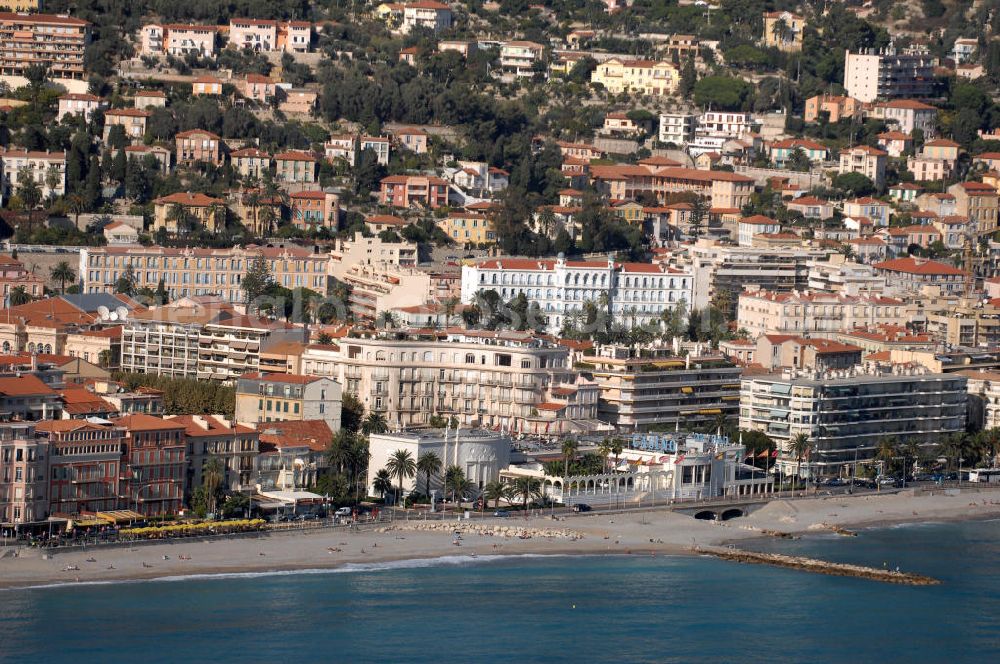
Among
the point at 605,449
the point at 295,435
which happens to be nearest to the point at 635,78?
the point at 605,449

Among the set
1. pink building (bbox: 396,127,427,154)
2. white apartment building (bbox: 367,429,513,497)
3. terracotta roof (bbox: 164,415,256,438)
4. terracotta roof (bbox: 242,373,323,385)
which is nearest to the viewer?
terracotta roof (bbox: 164,415,256,438)

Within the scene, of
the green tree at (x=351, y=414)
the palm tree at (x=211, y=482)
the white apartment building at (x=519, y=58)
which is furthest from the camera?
the white apartment building at (x=519, y=58)

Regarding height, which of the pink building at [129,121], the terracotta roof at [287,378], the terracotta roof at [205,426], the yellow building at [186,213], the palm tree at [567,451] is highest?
the pink building at [129,121]

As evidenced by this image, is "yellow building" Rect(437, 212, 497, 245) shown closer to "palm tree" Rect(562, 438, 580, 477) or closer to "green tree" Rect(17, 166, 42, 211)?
"green tree" Rect(17, 166, 42, 211)

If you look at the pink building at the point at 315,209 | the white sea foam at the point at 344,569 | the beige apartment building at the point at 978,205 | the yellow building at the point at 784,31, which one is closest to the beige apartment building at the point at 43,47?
the pink building at the point at 315,209

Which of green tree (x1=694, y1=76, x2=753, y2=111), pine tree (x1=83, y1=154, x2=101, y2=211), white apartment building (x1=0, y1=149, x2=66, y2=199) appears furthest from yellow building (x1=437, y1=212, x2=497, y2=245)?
green tree (x1=694, y1=76, x2=753, y2=111)

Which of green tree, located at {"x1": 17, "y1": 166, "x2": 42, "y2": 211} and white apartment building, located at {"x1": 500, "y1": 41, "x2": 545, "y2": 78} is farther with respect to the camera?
white apartment building, located at {"x1": 500, "y1": 41, "x2": 545, "y2": 78}

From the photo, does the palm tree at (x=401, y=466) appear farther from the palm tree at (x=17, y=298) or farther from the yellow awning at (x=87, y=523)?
the palm tree at (x=17, y=298)

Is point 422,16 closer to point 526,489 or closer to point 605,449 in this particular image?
point 605,449

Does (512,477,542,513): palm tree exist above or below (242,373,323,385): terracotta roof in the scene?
below
